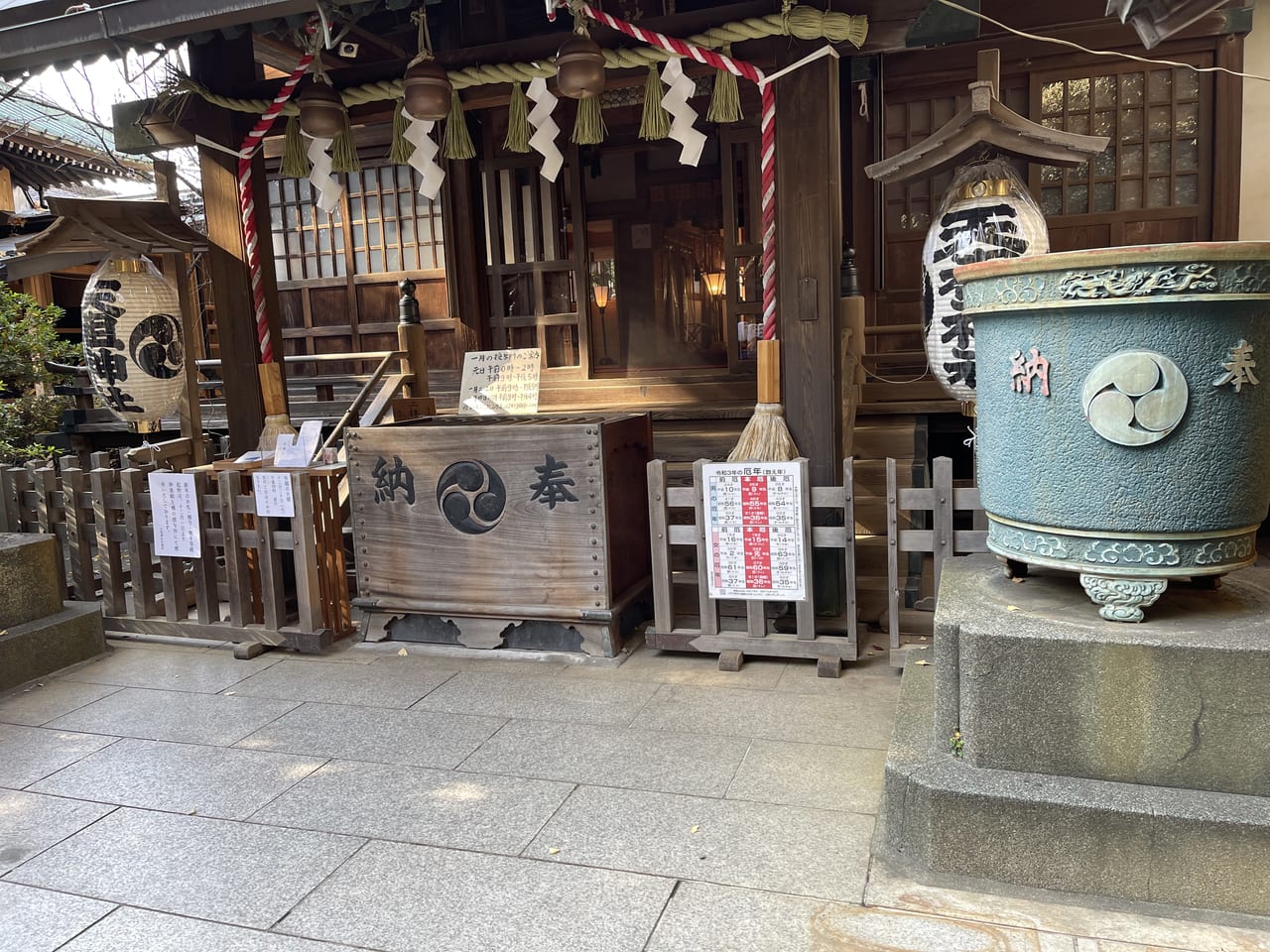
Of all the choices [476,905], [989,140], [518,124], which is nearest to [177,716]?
[476,905]

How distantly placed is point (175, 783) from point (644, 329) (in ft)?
33.5

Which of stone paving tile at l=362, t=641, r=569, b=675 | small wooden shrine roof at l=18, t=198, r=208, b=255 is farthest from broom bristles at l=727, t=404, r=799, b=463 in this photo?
small wooden shrine roof at l=18, t=198, r=208, b=255

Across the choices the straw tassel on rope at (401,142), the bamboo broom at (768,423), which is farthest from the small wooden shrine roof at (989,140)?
the straw tassel on rope at (401,142)

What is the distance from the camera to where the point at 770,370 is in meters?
5.06

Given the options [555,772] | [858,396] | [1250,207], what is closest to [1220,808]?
[555,772]

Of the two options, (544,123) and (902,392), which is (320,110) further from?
(902,392)

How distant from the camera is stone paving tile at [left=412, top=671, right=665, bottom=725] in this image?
4.34m

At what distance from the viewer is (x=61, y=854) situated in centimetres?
323

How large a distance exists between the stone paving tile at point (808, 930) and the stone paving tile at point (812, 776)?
647 mm

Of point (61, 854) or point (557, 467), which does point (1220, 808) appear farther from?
point (61, 854)

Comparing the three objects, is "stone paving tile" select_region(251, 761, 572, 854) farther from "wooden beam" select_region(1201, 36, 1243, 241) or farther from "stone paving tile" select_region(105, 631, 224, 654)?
"wooden beam" select_region(1201, 36, 1243, 241)

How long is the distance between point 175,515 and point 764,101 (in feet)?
15.1

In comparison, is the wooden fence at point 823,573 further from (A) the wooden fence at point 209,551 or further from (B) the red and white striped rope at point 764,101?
(A) the wooden fence at point 209,551

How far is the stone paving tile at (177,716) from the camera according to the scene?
432 cm
